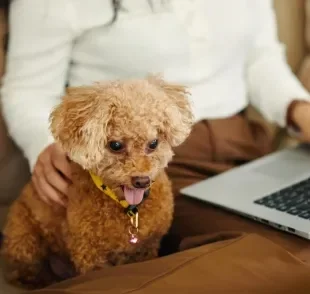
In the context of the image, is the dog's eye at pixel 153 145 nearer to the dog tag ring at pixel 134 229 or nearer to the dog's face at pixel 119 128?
the dog's face at pixel 119 128

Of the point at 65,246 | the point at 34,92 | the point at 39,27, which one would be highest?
the point at 39,27

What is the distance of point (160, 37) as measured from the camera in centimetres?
108

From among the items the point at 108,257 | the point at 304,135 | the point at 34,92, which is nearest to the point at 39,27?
the point at 34,92

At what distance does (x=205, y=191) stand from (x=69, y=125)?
0.34 metres

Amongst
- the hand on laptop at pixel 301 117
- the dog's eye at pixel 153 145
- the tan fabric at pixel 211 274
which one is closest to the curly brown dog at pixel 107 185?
the dog's eye at pixel 153 145

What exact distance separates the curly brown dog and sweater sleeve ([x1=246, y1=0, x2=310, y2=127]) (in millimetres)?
418

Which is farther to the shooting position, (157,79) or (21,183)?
(21,183)

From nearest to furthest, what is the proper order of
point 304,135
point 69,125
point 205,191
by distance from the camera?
point 69,125
point 205,191
point 304,135

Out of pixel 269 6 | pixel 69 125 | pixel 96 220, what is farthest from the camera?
pixel 269 6

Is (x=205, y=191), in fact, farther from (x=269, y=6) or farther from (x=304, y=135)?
(x=269, y=6)

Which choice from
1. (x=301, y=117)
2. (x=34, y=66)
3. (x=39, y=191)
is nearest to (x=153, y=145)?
(x=39, y=191)

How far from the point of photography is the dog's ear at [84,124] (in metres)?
0.75

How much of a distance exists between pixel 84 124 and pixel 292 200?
382 millimetres

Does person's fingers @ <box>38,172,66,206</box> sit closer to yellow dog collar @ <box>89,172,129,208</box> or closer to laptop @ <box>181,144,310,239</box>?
yellow dog collar @ <box>89,172,129,208</box>
